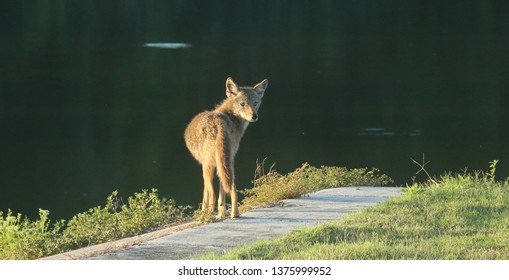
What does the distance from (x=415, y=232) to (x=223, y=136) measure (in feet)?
8.13

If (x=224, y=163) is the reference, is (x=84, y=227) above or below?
below

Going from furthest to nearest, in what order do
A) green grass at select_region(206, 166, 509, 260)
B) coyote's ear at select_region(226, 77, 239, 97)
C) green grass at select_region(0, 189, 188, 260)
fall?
coyote's ear at select_region(226, 77, 239, 97) → green grass at select_region(0, 189, 188, 260) → green grass at select_region(206, 166, 509, 260)

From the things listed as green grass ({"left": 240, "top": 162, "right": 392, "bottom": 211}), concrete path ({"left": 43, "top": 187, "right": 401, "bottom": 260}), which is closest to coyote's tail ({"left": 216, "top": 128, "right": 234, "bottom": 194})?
concrete path ({"left": 43, "top": 187, "right": 401, "bottom": 260})

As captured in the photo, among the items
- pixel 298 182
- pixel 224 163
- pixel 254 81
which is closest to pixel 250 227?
pixel 224 163

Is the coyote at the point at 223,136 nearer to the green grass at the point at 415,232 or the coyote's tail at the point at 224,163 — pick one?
the coyote's tail at the point at 224,163

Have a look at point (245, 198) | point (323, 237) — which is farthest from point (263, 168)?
point (323, 237)

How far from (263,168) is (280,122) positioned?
8.99 meters

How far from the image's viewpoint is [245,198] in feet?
47.5

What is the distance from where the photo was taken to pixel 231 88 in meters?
13.4

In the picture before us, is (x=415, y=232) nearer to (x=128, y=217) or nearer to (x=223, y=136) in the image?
(x=223, y=136)

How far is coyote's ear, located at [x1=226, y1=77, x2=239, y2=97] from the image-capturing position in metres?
13.3

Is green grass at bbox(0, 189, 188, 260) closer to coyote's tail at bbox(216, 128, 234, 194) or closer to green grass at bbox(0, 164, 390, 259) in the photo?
green grass at bbox(0, 164, 390, 259)

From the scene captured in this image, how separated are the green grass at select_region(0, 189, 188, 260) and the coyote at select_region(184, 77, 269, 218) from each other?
0.51 meters

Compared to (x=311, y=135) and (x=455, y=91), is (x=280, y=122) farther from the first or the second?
(x=455, y=91)
